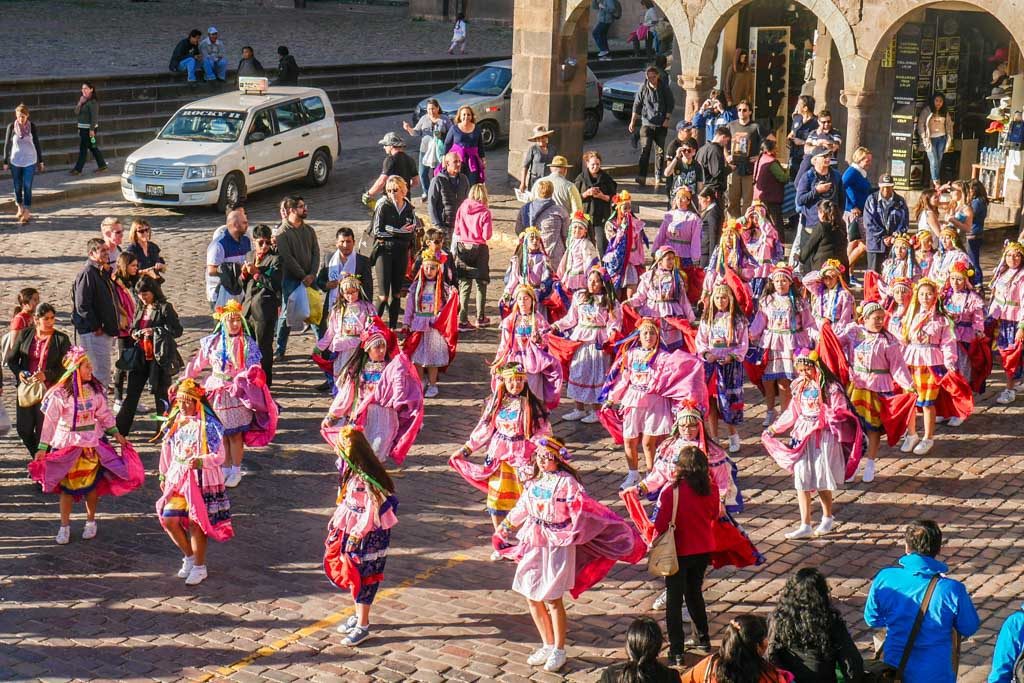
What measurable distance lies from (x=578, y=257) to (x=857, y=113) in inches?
271

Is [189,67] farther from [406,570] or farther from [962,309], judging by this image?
[406,570]

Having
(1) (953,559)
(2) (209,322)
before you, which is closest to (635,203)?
(2) (209,322)

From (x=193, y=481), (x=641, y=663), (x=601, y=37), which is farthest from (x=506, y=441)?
(x=601, y=37)

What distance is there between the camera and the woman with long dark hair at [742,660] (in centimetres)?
793

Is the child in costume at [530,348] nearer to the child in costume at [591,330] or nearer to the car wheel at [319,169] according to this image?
the child in costume at [591,330]

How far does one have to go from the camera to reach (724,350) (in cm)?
1449

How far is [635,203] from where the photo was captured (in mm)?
24141

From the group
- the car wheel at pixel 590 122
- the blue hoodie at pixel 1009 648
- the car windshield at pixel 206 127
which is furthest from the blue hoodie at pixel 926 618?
the car wheel at pixel 590 122

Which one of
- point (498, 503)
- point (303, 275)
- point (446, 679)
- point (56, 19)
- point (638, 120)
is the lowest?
point (446, 679)

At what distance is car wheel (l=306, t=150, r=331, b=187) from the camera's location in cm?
2597

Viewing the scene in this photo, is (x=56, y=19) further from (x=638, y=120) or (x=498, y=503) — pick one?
(x=498, y=503)

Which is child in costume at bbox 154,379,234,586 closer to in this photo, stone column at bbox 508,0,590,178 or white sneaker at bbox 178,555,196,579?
white sneaker at bbox 178,555,196,579

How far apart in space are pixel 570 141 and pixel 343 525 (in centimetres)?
1540

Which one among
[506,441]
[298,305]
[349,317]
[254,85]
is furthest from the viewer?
[254,85]
